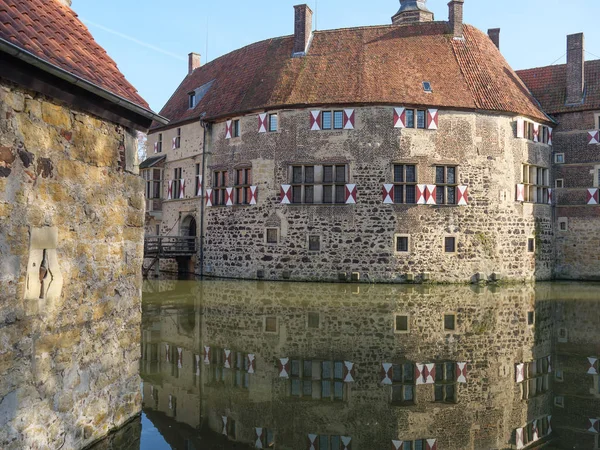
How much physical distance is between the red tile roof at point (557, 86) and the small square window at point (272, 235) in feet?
40.8

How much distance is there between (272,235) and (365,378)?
1390cm

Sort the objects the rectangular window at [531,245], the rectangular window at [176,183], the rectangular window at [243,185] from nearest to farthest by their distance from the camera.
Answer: the rectangular window at [243,185], the rectangular window at [531,245], the rectangular window at [176,183]

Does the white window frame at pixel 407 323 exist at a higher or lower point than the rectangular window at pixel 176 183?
lower

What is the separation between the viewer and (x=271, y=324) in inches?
422

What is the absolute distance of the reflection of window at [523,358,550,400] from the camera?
6.62m

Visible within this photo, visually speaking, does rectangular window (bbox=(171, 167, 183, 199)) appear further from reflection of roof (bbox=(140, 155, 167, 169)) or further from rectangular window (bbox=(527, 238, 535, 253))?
rectangular window (bbox=(527, 238, 535, 253))

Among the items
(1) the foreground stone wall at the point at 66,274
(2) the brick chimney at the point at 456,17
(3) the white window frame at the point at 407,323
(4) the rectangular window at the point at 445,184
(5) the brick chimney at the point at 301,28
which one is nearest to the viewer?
(1) the foreground stone wall at the point at 66,274

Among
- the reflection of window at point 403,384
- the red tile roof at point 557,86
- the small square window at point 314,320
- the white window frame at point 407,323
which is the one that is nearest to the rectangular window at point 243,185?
the small square window at point 314,320

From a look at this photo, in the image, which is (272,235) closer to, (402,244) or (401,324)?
(402,244)

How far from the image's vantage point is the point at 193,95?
1026 inches

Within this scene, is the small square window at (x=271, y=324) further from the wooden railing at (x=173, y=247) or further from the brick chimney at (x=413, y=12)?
the brick chimney at (x=413, y=12)

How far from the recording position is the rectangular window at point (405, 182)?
65.5 ft

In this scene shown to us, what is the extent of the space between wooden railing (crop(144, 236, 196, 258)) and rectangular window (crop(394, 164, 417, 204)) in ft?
26.9

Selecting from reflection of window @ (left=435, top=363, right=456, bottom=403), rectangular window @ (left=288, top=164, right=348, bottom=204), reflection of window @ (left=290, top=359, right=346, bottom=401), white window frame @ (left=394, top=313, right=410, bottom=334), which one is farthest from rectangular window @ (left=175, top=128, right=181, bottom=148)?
reflection of window @ (left=435, top=363, right=456, bottom=403)
